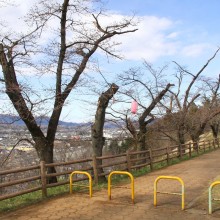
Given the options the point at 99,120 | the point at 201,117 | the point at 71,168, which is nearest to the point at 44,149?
the point at 99,120

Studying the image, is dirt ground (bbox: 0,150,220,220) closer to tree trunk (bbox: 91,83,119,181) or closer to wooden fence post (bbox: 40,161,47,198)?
wooden fence post (bbox: 40,161,47,198)

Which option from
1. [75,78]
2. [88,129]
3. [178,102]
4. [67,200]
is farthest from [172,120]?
[67,200]

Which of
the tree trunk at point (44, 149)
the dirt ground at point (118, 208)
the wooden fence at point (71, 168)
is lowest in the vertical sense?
the dirt ground at point (118, 208)

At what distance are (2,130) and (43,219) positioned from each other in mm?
7953

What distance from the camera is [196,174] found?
46.7 ft

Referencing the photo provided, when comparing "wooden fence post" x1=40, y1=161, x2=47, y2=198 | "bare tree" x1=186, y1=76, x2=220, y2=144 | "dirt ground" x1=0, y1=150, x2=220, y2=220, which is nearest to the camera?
"dirt ground" x1=0, y1=150, x2=220, y2=220

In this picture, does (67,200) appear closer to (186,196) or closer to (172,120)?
(186,196)

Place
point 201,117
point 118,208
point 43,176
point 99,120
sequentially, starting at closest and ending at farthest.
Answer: point 118,208 → point 43,176 → point 99,120 → point 201,117

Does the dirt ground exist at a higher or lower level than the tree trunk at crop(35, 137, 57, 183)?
lower

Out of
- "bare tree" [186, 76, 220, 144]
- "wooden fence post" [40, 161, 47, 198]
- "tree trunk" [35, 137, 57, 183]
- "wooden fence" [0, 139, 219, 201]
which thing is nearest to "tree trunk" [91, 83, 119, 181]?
"wooden fence" [0, 139, 219, 201]

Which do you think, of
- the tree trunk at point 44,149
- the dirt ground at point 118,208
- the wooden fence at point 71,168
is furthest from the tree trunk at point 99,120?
the dirt ground at point 118,208

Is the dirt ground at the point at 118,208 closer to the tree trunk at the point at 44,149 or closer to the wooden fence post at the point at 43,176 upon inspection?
the wooden fence post at the point at 43,176

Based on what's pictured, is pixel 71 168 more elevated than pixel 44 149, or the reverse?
pixel 44 149

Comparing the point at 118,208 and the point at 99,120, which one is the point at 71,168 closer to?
the point at 99,120
